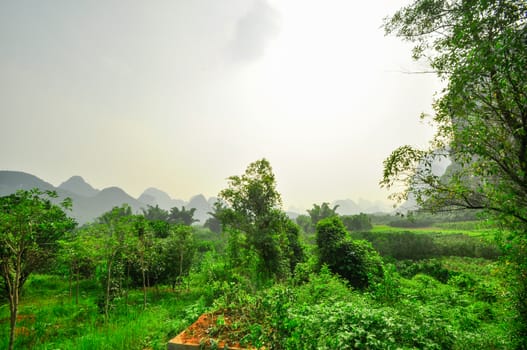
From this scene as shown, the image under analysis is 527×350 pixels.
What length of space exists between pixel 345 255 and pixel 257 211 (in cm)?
421

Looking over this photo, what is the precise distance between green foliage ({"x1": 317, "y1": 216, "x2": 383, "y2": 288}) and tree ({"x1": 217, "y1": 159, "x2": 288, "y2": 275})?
255cm

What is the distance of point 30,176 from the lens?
179 meters

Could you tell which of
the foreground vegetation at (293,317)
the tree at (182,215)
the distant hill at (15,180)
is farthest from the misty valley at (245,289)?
the distant hill at (15,180)

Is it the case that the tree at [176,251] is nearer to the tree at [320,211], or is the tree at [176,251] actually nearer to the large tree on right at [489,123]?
the large tree on right at [489,123]

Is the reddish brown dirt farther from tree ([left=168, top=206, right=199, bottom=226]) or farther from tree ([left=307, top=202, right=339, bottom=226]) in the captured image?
tree ([left=168, top=206, right=199, bottom=226])

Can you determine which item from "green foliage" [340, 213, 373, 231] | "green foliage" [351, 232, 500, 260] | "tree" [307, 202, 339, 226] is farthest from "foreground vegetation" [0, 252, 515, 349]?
"tree" [307, 202, 339, 226]

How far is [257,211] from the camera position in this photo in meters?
8.70

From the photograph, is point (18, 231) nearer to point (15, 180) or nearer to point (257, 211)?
point (257, 211)

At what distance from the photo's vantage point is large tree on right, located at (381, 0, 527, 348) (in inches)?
132

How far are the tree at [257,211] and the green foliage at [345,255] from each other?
255 cm

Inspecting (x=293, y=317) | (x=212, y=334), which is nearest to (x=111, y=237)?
(x=212, y=334)

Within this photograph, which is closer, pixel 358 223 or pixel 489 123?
pixel 489 123

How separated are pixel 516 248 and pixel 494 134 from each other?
2177mm

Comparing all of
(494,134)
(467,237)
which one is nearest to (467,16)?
(494,134)
